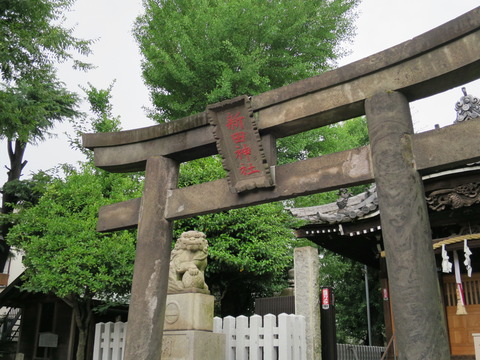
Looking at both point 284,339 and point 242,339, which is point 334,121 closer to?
point 284,339

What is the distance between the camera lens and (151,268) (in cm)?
514

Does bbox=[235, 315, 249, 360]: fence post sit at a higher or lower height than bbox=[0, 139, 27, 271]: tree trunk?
lower

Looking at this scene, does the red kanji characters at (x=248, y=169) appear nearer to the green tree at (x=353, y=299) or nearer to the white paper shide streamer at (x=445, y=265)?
the white paper shide streamer at (x=445, y=265)

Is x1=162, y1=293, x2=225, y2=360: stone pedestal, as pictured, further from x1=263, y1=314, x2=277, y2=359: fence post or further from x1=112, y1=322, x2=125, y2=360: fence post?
x1=112, y1=322, x2=125, y2=360: fence post

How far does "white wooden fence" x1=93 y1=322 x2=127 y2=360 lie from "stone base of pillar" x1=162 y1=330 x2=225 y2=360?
227 cm

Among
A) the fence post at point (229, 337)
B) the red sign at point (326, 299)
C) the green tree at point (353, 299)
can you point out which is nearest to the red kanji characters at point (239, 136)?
the fence post at point (229, 337)

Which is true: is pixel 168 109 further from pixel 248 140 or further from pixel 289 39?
pixel 248 140

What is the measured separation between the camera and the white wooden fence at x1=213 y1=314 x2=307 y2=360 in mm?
7762

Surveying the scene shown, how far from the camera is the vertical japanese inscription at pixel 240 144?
4.84m

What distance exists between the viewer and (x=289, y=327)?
7934 millimetres

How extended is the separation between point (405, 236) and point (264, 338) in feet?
15.6

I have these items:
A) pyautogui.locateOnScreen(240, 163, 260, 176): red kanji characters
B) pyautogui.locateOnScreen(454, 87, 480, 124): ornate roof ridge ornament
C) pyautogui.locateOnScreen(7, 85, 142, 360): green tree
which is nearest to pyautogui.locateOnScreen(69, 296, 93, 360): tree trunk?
pyautogui.locateOnScreen(7, 85, 142, 360): green tree

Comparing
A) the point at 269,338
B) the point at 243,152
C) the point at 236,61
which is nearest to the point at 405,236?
the point at 243,152

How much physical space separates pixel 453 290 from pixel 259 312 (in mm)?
4531
